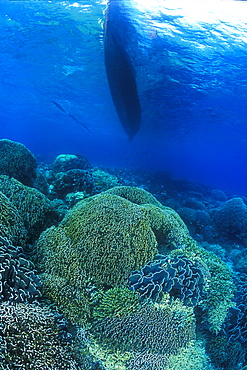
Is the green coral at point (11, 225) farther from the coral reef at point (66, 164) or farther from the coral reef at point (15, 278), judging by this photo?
the coral reef at point (66, 164)

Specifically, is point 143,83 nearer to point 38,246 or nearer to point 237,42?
point 237,42

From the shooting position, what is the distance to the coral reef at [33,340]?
87.0 inches

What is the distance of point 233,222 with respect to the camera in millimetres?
11266

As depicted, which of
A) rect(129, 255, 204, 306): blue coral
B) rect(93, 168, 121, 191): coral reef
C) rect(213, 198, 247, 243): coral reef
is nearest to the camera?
rect(129, 255, 204, 306): blue coral

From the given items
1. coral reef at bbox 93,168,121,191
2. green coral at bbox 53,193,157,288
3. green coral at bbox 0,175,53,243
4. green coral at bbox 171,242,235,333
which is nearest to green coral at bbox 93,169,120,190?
coral reef at bbox 93,168,121,191

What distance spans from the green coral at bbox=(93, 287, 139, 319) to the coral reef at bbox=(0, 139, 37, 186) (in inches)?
224

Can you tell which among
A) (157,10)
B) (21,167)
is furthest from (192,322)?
(157,10)

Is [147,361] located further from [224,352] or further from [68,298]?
[224,352]

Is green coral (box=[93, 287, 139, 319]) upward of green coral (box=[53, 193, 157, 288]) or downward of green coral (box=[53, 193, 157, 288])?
downward

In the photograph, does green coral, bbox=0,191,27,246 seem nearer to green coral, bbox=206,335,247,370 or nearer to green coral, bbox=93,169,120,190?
green coral, bbox=206,335,247,370

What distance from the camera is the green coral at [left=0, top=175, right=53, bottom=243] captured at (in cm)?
433

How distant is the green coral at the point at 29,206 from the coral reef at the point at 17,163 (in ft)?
9.73

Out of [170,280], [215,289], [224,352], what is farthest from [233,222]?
[170,280]

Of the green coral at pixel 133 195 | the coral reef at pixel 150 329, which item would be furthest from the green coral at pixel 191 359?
the green coral at pixel 133 195
